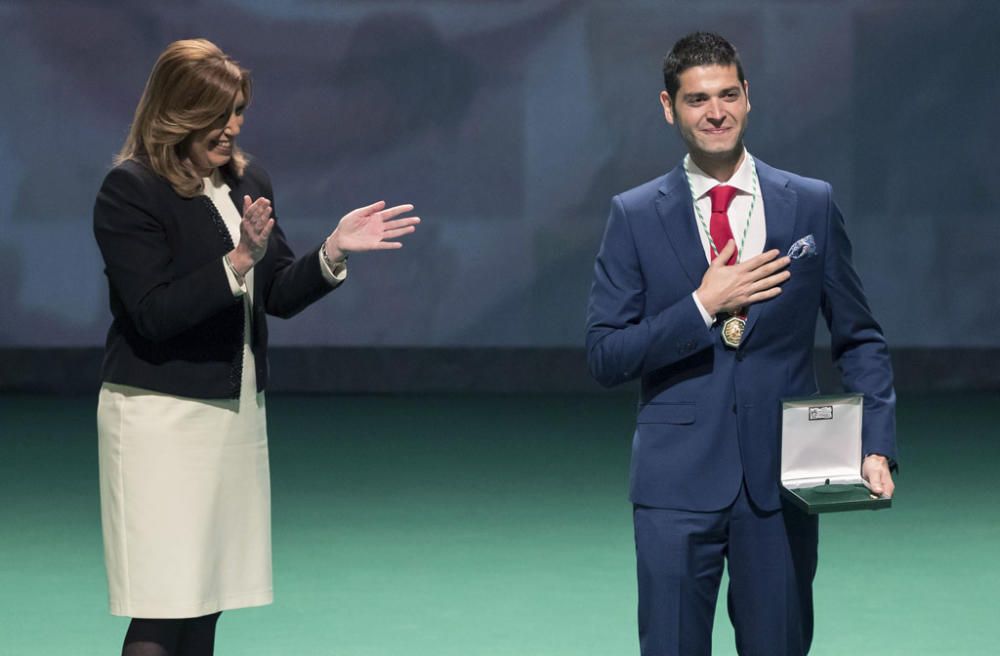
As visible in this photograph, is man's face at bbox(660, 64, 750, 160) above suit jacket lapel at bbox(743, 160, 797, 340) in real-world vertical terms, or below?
above

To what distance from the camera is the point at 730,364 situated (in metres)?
2.72

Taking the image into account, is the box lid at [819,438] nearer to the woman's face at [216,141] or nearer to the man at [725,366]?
the man at [725,366]

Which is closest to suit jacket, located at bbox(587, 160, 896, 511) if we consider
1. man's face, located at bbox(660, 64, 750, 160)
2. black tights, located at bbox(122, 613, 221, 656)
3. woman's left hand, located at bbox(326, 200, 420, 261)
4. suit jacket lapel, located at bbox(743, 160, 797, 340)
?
suit jacket lapel, located at bbox(743, 160, 797, 340)

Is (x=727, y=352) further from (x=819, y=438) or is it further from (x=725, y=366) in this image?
(x=819, y=438)

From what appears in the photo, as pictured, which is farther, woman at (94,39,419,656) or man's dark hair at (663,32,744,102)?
woman at (94,39,419,656)

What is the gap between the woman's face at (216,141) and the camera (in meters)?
2.93

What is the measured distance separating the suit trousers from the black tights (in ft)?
2.93

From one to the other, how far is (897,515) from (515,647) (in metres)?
2.38

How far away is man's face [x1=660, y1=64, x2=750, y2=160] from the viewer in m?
2.69

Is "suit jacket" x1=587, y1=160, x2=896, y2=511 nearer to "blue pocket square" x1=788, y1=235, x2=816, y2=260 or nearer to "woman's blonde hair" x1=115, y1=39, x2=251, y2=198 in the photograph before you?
"blue pocket square" x1=788, y1=235, x2=816, y2=260

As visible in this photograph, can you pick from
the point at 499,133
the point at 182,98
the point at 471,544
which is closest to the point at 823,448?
the point at 182,98

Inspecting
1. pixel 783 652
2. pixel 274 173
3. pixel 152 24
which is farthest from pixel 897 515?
pixel 152 24

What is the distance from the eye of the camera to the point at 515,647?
14.1 feet

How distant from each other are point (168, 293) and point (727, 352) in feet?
3.28
